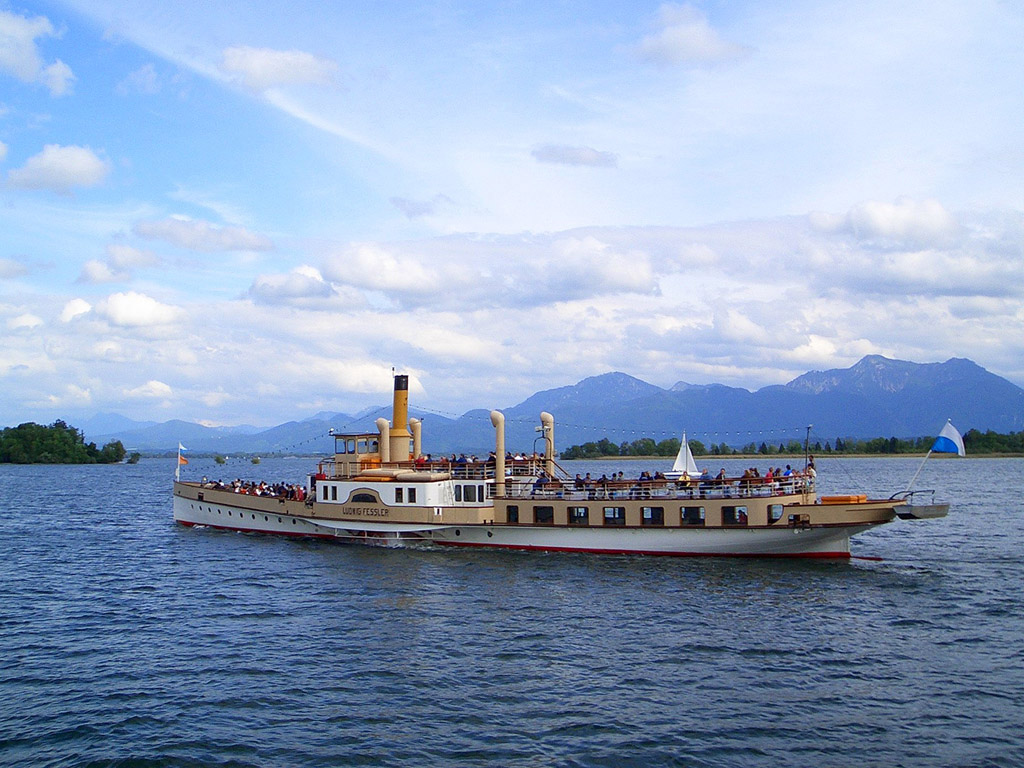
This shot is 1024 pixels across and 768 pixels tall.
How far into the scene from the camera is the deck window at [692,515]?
41.9 meters

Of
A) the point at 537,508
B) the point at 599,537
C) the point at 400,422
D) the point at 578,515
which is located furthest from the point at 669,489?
the point at 400,422

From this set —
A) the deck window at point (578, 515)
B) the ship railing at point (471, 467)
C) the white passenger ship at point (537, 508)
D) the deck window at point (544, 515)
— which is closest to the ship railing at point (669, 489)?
the white passenger ship at point (537, 508)

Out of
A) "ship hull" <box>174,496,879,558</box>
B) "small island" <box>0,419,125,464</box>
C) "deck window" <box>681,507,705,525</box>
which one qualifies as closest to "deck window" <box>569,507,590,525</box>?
"ship hull" <box>174,496,879,558</box>

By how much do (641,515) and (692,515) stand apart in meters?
2.61

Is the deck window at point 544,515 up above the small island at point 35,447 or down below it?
below

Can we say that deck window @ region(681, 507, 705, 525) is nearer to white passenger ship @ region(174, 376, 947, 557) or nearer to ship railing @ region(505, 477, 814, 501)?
white passenger ship @ region(174, 376, 947, 557)

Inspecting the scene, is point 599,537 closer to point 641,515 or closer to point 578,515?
point 578,515

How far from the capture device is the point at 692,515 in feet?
138

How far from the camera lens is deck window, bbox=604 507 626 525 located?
43031 millimetres

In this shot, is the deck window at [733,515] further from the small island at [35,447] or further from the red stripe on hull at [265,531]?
the small island at [35,447]

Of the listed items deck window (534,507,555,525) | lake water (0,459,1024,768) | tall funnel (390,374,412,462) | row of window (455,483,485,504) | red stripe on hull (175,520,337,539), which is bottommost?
lake water (0,459,1024,768)

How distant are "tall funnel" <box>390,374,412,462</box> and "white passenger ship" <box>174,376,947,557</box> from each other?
0.24 feet

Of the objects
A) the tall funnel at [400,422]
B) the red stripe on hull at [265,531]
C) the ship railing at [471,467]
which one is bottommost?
the red stripe on hull at [265,531]

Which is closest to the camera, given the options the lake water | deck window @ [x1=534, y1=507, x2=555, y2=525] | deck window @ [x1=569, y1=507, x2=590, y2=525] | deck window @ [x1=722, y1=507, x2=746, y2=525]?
the lake water
